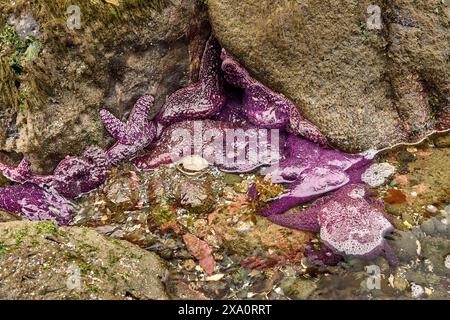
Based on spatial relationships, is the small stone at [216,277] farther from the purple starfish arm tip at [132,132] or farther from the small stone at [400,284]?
the purple starfish arm tip at [132,132]

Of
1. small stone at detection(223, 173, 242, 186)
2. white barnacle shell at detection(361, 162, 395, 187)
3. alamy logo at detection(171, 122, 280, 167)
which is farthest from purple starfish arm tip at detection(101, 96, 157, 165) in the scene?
white barnacle shell at detection(361, 162, 395, 187)

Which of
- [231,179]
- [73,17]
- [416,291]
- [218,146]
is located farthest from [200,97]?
[416,291]

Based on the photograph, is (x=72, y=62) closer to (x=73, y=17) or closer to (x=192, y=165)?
(x=73, y=17)

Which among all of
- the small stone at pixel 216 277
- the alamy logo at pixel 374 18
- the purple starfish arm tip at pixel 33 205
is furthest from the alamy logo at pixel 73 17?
the alamy logo at pixel 374 18

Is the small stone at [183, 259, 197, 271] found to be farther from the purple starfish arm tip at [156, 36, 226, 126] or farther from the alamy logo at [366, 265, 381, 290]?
the purple starfish arm tip at [156, 36, 226, 126]

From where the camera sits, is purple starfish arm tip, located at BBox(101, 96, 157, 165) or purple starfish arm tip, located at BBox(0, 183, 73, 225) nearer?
purple starfish arm tip, located at BBox(0, 183, 73, 225)
